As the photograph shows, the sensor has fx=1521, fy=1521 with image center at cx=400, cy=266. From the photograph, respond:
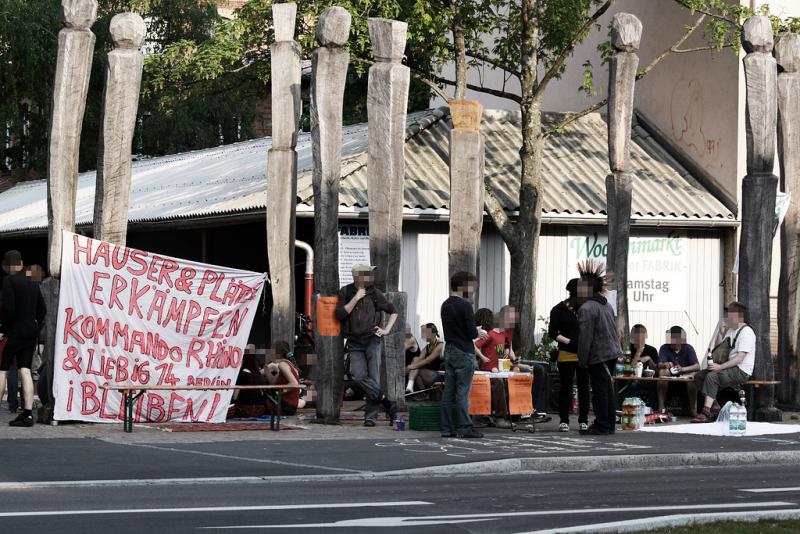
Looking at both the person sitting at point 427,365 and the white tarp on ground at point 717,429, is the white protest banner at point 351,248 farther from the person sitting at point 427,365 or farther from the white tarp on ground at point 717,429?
the white tarp on ground at point 717,429

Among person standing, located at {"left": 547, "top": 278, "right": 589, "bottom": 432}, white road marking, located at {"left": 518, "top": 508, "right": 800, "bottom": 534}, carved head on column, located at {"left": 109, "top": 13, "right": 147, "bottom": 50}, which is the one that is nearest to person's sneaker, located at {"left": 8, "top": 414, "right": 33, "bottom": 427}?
carved head on column, located at {"left": 109, "top": 13, "right": 147, "bottom": 50}

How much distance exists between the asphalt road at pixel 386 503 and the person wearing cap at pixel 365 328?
4307 mm

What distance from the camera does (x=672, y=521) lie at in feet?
32.0

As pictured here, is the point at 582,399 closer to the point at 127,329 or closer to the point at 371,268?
the point at 371,268

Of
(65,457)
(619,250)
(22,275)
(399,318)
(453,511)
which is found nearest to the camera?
(453,511)

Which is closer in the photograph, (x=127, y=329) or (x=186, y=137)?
(x=127, y=329)

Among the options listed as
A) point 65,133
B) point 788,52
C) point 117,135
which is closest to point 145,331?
point 117,135

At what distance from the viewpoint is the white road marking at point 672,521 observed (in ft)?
30.6

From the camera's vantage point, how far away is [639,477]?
13484 millimetres

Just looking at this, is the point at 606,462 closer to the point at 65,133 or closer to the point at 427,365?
the point at 65,133

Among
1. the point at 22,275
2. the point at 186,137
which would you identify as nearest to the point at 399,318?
the point at 22,275

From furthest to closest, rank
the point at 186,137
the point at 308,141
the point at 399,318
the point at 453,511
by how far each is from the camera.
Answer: the point at 186,137 → the point at 308,141 → the point at 399,318 → the point at 453,511

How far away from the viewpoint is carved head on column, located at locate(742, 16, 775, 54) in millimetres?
20203

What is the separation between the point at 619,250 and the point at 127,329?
22.4ft
